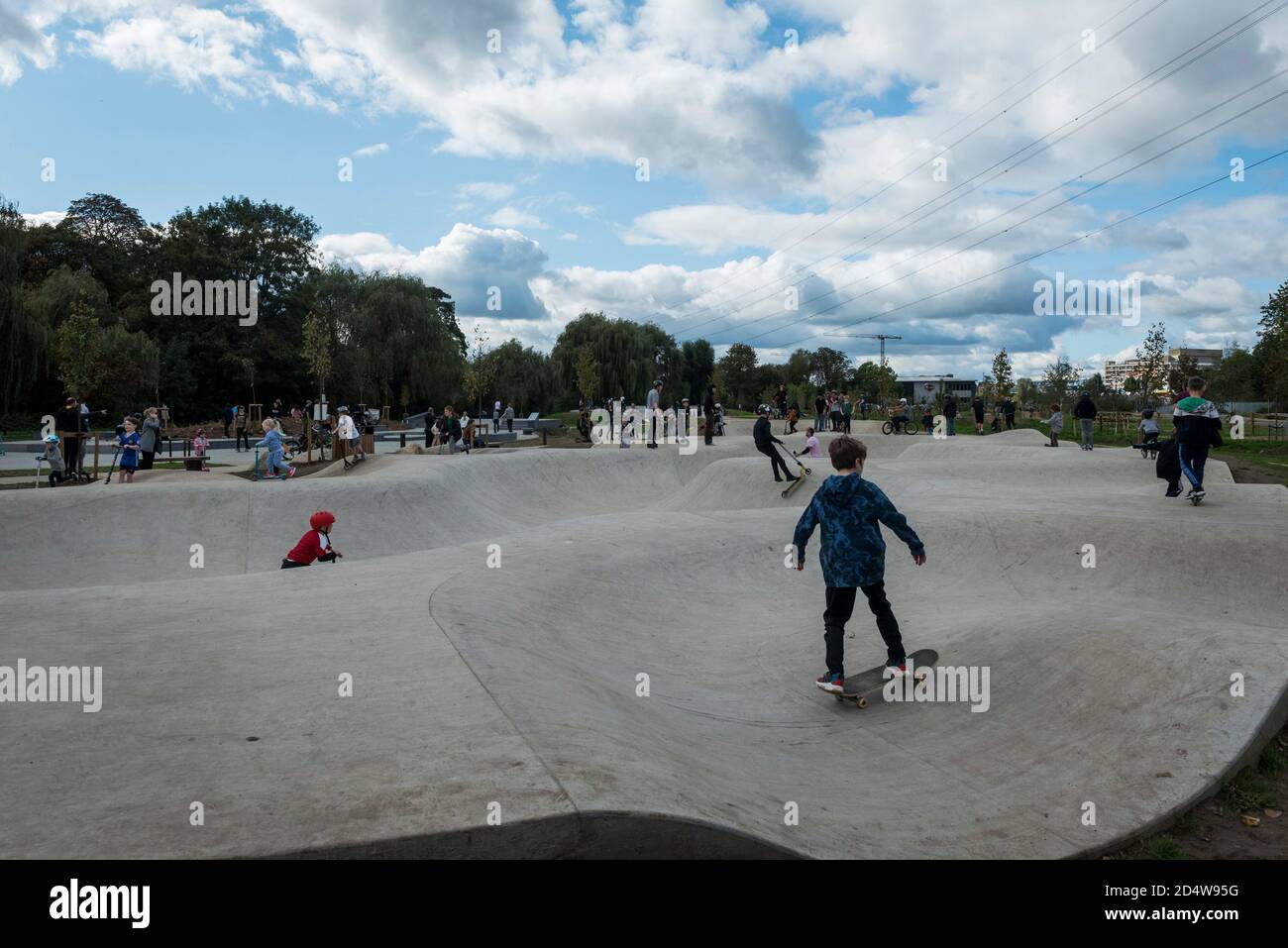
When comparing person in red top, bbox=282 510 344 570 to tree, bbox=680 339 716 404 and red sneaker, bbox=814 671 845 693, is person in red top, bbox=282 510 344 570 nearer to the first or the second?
red sneaker, bbox=814 671 845 693

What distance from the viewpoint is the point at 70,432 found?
58.1ft

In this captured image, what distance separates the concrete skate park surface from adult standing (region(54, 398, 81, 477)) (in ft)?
17.6

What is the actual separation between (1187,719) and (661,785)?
3.87m

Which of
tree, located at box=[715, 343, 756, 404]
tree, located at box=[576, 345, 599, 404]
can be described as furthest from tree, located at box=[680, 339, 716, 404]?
tree, located at box=[576, 345, 599, 404]

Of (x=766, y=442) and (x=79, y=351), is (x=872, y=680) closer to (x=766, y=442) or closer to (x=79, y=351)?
(x=766, y=442)

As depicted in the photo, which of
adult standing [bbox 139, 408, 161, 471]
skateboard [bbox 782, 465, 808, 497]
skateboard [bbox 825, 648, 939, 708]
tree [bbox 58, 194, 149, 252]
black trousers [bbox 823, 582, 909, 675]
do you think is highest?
tree [bbox 58, 194, 149, 252]

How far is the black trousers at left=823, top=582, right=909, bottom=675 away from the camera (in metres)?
6.22

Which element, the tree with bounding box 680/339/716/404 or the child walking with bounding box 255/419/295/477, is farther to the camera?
the tree with bounding box 680/339/716/404

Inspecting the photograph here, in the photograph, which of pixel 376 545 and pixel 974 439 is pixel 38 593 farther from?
pixel 974 439

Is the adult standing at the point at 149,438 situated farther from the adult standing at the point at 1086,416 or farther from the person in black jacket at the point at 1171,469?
the adult standing at the point at 1086,416

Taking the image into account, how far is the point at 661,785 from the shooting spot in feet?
12.3

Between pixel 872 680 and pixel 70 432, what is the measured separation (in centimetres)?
1826

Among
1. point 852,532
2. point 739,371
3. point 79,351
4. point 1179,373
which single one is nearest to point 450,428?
point 79,351
